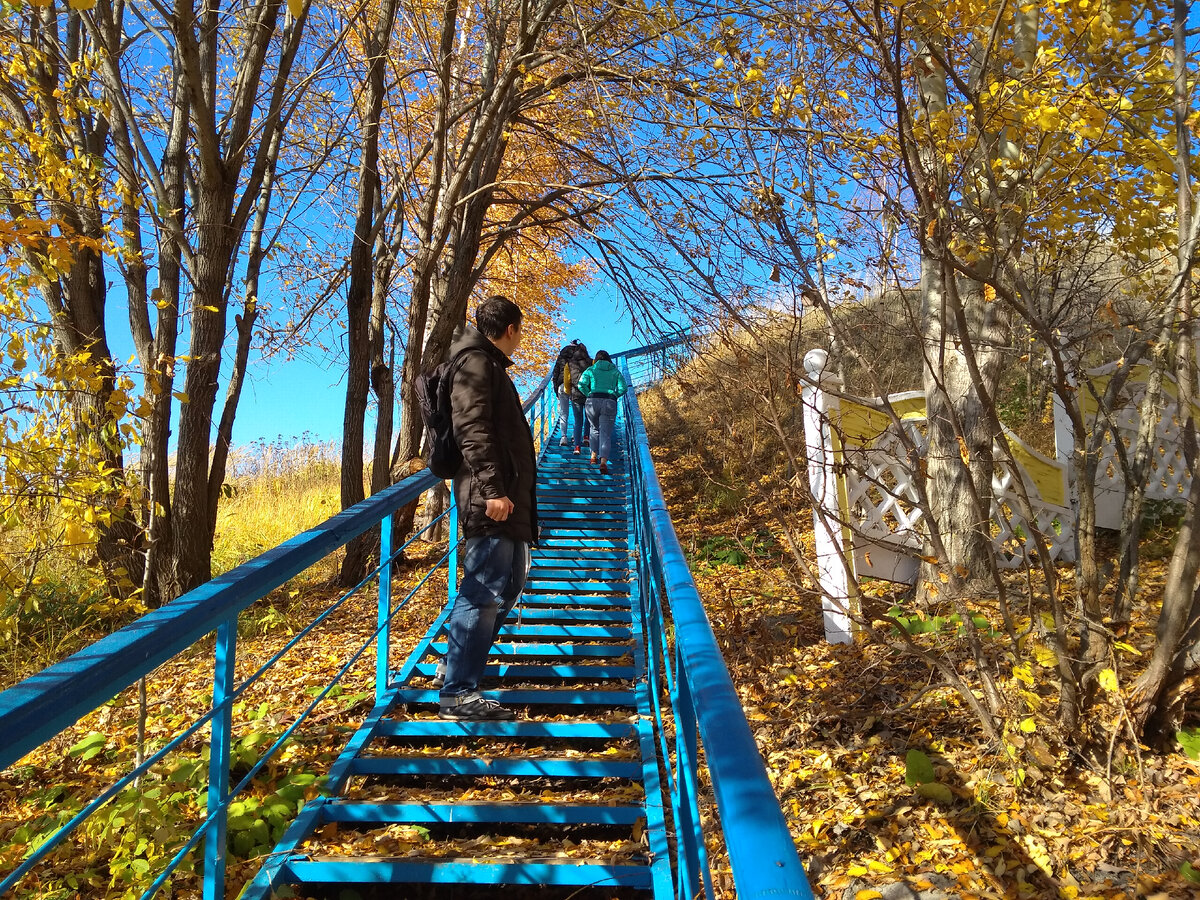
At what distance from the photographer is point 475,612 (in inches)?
132

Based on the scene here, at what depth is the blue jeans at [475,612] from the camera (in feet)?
11.0

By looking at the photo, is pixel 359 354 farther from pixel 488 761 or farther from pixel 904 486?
pixel 488 761

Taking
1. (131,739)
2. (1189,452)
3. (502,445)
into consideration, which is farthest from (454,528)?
(1189,452)

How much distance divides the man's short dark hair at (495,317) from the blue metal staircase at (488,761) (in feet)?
2.58

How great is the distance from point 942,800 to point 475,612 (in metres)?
2.19

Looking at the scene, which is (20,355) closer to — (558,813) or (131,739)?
(131,739)

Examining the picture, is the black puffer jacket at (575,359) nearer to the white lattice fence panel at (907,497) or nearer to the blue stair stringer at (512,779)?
the white lattice fence panel at (907,497)

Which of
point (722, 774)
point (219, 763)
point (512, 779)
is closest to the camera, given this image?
point (722, 774)

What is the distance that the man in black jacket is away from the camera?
3303mm

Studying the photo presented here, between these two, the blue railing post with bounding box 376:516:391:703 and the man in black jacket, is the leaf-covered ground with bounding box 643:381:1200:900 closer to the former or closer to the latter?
the man in black jacket

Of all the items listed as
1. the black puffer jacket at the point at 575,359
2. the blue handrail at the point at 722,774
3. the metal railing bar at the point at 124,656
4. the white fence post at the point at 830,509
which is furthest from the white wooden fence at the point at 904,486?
the black puffer jacket at the point at 575,359

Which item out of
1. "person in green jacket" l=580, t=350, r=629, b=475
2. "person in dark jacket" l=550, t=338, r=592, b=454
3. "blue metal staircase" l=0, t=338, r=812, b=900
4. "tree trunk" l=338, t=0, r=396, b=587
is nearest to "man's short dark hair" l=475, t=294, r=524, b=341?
"blue metal staircase" l=0, t=338, r=812, b=900

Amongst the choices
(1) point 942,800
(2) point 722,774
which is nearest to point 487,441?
(2) point 722,774

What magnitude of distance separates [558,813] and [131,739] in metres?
3.26
